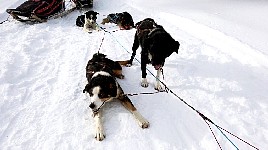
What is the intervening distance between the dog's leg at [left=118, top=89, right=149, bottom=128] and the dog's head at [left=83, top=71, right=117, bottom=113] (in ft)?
0.46

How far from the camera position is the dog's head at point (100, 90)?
338cm

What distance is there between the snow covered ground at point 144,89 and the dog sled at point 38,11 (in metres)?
0.21

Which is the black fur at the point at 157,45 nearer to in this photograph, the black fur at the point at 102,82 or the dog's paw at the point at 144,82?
the dog's paw at the point at 144,82

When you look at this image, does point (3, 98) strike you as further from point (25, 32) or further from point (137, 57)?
point (25, 32)

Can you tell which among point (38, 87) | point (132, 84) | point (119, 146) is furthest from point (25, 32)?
point (119, 146)

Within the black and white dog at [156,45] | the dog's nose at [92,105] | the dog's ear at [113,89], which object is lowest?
the dog's nose at [92,105]

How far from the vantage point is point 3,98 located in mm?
4000

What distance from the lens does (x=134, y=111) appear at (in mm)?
3498

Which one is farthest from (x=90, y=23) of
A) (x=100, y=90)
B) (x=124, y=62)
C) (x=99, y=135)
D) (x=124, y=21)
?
(x=99, y=135)

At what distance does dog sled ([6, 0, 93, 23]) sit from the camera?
696 centimetres

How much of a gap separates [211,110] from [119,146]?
122 centimetres

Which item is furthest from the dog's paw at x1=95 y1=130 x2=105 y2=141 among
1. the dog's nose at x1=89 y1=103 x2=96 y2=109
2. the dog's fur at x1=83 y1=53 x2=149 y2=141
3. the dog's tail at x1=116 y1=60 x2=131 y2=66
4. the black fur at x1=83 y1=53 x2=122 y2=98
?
the dog's tail at x1=116 y1=60 x2=131 y2=66

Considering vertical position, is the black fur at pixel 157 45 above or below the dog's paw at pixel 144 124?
above

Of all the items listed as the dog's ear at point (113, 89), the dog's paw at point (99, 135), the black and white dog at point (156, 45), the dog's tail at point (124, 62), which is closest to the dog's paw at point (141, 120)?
the dog's ear at point (113, 89)
